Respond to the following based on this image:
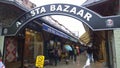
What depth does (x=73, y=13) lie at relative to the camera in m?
11.9

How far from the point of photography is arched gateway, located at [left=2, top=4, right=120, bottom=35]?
11156 millimetres

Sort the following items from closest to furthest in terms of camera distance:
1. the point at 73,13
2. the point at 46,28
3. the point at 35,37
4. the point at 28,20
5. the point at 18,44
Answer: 1. the point at 73,13
2. the point at 28,20
3. the point at 18,44
4. the point at 46,28
5. the point at 35,37

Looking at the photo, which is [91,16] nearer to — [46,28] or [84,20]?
[84,20]

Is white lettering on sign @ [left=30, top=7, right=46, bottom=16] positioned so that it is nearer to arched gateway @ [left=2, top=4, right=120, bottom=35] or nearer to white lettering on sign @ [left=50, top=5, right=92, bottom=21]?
arched gateway @ [left=2, top=4, right=120, bottom=35]

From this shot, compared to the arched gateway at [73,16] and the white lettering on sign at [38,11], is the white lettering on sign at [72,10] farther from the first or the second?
the white lettering on sign at [38,11]

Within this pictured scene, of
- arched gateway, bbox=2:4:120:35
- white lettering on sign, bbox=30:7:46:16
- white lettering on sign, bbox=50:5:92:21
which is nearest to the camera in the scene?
arched gateway, bbox=2:4:120:35

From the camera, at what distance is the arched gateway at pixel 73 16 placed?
11.2 metres

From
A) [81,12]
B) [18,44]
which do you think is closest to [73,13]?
[81,12]

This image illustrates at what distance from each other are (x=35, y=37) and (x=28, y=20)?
781cm

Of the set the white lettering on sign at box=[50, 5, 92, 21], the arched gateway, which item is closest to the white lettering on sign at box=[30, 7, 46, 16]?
the arched gateway

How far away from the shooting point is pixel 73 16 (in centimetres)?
1192

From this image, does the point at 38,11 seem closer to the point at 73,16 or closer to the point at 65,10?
the point at 65,10

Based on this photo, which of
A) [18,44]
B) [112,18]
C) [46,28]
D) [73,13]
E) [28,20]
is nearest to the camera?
[112,18]

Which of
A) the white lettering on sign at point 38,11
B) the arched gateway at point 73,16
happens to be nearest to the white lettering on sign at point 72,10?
the arched gateway at point 73,16
